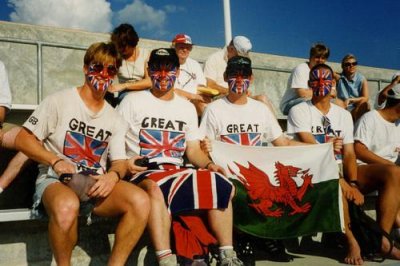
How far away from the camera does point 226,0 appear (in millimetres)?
9859

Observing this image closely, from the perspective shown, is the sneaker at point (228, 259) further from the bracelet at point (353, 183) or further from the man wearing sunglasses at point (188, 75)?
the man wearing sunglasses at point (188, 75)

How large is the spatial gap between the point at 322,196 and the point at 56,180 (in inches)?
95.0

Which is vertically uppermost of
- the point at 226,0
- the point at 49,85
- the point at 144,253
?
the point at 226,0

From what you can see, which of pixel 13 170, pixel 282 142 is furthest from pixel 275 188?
pixel 13 170

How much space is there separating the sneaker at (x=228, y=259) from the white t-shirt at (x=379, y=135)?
2383 millimetres

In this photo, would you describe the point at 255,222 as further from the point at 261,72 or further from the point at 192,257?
the point at 261,72

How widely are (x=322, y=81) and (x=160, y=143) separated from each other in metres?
1.98

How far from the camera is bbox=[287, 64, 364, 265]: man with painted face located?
4781 mm

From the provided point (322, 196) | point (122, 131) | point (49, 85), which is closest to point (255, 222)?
point (322, 196)

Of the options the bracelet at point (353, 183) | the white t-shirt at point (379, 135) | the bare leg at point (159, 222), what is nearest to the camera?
the bare leg at point (159, 222)

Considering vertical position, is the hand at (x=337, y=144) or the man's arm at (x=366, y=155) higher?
the hand at (x=337, y=144)

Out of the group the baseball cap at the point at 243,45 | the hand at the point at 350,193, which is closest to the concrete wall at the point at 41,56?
the baseball cap at the point at 243,45

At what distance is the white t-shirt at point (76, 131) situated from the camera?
11.3ft

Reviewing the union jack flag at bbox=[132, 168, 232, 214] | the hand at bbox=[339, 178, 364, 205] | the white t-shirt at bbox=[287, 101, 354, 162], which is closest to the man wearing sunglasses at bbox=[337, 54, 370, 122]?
the white t-shirt at bbox=[287, 101, 354, 162]
